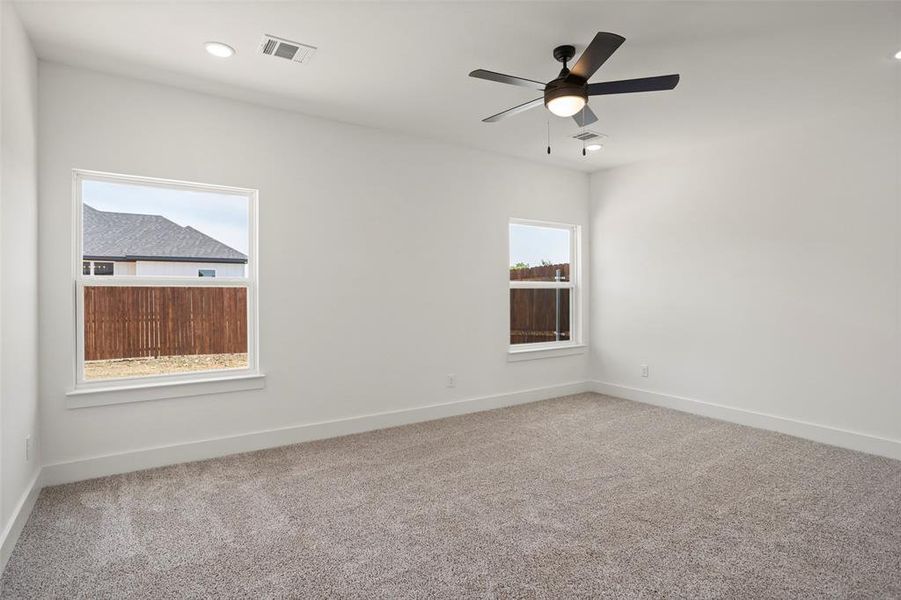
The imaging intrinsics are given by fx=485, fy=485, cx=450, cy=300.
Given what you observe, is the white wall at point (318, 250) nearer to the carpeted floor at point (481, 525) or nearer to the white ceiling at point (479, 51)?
the white ceiling at point (479, 51)

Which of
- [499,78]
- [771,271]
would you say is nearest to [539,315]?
[771,271]

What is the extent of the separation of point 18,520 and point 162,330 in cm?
139

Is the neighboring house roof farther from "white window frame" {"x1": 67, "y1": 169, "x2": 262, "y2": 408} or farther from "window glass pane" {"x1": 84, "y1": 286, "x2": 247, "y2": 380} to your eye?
"window glass pane" {"x1": 84, "y1": 286, "x2": 247, "y2": 380}

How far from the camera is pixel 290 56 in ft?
9.42

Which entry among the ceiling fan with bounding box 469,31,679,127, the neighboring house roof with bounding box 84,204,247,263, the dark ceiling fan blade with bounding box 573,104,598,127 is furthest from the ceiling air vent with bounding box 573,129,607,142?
the neighboring house roof with bounding box 84,204,247,263

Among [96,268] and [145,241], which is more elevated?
[145,241]

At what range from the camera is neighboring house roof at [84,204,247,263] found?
10.5 feet

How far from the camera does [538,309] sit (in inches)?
216

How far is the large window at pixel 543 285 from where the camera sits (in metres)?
5.29

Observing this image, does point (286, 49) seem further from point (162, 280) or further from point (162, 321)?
point (162, 321)

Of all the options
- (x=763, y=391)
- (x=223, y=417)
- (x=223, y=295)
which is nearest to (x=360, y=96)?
(x=223, y=295)

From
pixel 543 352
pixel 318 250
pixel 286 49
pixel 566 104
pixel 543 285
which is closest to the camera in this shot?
pixel 566 104

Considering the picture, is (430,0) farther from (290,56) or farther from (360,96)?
(360,96)

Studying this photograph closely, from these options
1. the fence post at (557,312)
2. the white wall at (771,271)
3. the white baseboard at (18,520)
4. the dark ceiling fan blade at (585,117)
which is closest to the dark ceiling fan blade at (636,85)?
the dark ceiling fan blade at (585,117)
